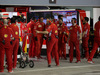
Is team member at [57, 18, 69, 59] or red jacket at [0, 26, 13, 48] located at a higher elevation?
red jacket at [0, 26, 13, 48]

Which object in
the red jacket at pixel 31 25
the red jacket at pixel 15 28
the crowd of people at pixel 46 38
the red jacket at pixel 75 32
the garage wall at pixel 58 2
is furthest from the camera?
the red jacket at pixel 31 25

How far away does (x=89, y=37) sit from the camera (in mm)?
14672

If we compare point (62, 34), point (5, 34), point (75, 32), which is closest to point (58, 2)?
point (62, 34)

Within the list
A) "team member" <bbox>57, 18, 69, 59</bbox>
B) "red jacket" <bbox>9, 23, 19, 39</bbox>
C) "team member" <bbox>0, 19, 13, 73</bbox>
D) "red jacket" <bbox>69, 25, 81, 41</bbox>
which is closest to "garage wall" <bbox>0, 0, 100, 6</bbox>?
"team member" <bbox>57, 18, 69, 59</bbox>

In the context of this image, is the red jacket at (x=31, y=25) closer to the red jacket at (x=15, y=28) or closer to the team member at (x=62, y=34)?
the team member at (x=62, y=34)

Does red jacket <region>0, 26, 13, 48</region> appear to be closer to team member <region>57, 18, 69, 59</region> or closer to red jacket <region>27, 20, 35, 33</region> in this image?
red jacket <region>27, 20, 35, 33</region>

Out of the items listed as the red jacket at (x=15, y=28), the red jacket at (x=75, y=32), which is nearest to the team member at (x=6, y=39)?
the red jacket at (x=15, y=28)

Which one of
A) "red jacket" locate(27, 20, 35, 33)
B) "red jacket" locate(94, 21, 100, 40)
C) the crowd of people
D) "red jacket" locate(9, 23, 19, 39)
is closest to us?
the crowd of people

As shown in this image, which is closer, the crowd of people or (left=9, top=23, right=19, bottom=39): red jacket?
the crowd of people

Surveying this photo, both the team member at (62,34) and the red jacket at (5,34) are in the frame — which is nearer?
the red jacket at (5,34)

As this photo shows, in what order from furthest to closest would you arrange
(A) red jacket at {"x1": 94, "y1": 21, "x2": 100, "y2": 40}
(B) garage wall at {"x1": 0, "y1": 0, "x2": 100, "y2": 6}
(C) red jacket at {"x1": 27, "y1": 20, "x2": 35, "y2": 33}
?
(C) red jacket at {"x1": 27, "y1": 20, "x2": 35, "y2": 33}
(B) garage wall at {"x1": 0, "y1": 0, "x2": 100, "y2": 6}
(A) red jacket at {"x1": 94, "y1": 21, "x2": 100, "y2": 40}

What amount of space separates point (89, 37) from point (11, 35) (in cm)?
637

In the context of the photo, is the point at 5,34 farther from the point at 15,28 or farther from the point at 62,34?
the point at 62,34

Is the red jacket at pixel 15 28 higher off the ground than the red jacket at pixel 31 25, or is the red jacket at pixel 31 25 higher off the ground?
the red jacket at pixel 15 28
